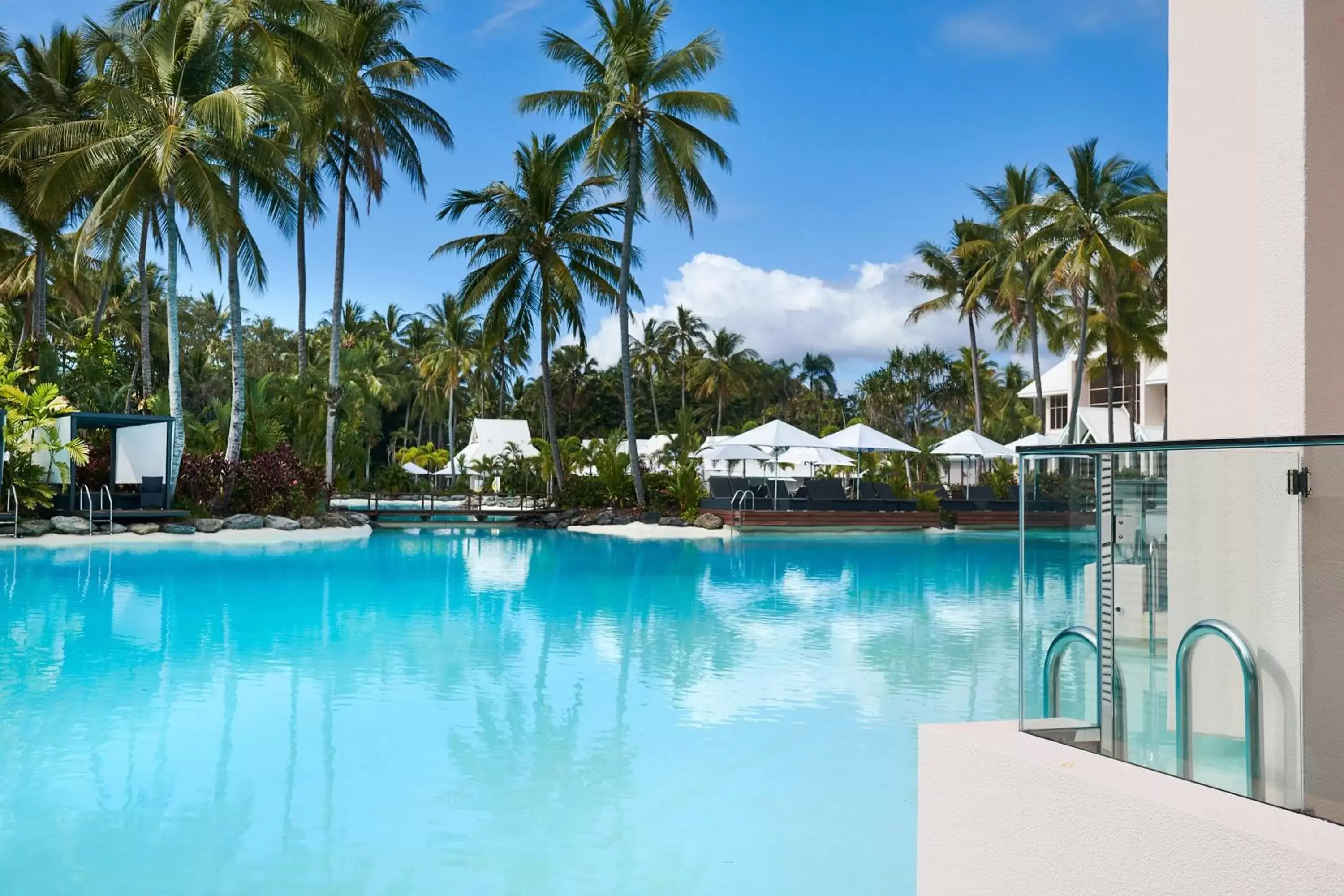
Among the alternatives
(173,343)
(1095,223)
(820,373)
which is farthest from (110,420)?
(820,373)

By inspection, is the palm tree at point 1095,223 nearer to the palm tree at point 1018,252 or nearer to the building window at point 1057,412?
the palm tree at point 1018,252

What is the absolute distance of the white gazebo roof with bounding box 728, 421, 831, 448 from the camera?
90.1 ft

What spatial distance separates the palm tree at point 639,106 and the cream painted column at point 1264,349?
2239 centimetres

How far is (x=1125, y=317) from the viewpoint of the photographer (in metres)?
31.1

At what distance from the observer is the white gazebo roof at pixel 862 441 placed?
27.7 meters

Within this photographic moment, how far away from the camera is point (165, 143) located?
19.8m

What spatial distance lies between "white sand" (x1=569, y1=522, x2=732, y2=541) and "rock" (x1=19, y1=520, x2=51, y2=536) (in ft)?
37.6

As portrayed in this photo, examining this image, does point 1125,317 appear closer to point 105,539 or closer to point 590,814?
point 105,539

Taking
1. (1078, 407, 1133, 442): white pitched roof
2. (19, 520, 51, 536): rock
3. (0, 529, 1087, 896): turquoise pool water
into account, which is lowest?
(0, 529, 1087, 896): turquoise pool water

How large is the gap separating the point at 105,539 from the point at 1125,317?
27.2 metres

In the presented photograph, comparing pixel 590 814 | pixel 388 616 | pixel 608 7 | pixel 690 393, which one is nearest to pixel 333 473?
pixel 608 7

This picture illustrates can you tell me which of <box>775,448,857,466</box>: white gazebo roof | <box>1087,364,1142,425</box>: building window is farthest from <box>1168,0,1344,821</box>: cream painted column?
<box>1087,364,1142,425</box>: building window

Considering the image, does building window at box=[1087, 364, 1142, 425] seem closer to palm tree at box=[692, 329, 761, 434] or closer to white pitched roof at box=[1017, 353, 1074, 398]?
white pitched roof at box=[1017, 353, 1074, 398]

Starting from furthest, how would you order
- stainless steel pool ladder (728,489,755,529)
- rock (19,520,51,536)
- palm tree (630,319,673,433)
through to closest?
palm tree (630,319,673,433), stainless steel pool ladder (728,489,755,529), rock (19,520,51,536)
